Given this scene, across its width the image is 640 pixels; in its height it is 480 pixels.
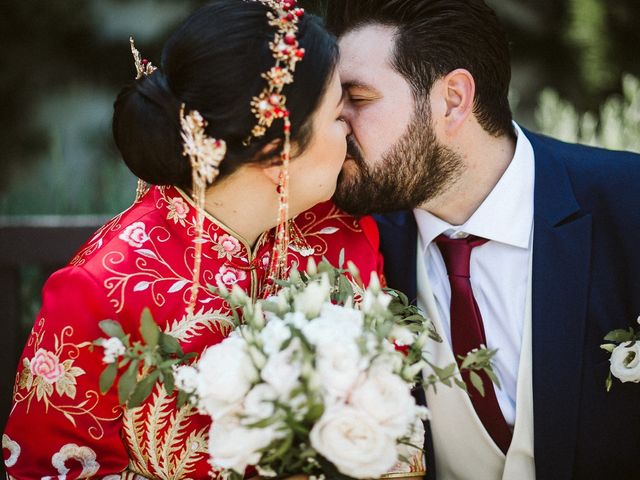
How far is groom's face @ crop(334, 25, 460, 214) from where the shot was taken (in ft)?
8.84

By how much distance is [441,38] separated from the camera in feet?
9.27

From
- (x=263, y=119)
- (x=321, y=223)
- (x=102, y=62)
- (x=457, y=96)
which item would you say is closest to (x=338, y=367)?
(x=263, y=119)

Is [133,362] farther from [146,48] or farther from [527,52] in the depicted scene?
[527,52]

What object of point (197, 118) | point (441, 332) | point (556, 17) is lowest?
point (441, 332)

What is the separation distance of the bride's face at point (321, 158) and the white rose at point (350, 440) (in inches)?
33.1

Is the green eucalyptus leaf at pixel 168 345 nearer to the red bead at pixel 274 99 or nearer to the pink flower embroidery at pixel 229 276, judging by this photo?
the pink flower embroidery at pixel 229 276

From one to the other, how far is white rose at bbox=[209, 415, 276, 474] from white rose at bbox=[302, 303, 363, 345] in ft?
0.72

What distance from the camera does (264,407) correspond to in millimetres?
1655

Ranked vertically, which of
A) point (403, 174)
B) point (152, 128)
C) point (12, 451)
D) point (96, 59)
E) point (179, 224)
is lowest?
point (12, 451)

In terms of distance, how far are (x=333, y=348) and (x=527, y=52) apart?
16.0 ft

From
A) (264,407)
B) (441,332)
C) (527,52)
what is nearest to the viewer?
(264,407)

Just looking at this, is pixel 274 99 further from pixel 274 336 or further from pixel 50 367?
pixel 50 367

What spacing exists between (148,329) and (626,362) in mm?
1453

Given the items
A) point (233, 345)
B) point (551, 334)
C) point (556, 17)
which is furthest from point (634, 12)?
point (233, 345)
